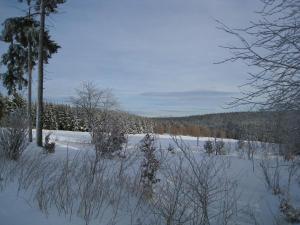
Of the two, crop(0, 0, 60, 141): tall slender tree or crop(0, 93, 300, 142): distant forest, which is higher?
crop(0, 0, 60, 141): tall slender tree

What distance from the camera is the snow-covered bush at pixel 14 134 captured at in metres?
9.09

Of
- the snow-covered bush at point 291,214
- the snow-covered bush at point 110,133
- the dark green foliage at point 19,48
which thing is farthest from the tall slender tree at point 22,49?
the snow-covered bush at point 291,214

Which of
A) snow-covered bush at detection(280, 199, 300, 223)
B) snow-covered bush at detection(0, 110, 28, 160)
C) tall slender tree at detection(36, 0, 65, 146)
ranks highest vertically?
tall slender tree at detection(36, 0, 65, 146)

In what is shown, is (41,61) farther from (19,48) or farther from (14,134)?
(14,134)

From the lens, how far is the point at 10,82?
69.4ft

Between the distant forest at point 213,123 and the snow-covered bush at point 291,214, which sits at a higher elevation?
the distant forest at point 213,123

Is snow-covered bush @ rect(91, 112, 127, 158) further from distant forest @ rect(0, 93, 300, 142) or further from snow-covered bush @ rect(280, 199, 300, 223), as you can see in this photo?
snow-covered bush @ rect(280, 199, 300, 223)

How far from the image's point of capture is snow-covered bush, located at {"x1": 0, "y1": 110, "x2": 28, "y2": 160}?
9.09 metres

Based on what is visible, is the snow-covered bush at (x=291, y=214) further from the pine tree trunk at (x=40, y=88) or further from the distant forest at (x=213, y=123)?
the pine tree trunk at (x=40, y=88)

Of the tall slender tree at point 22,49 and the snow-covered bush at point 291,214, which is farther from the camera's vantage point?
the tall slender tree at point 22,49

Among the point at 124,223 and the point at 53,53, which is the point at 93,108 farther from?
the point at 124,223

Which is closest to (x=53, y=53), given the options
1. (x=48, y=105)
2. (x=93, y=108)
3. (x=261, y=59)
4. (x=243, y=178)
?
(x=243, y=178)

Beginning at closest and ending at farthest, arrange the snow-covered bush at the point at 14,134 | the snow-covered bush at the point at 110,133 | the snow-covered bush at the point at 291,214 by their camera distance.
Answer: the snow-covered bush at the point at 291,214, the snow-covered bush at the point at 14,134, the snow-covered bush at the point at 110,133

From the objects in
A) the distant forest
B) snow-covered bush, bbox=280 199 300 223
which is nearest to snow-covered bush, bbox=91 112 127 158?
the distant forest
